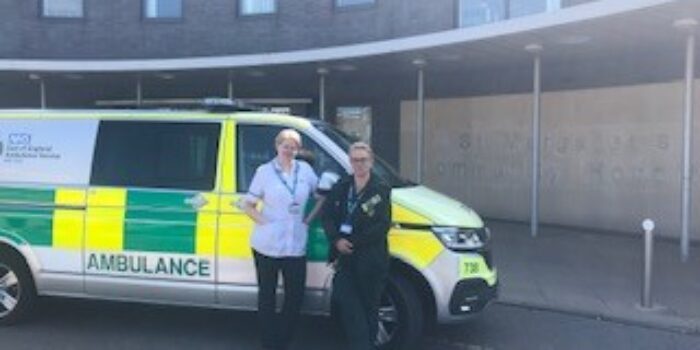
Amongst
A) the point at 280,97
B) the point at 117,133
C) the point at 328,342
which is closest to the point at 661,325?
the point at 328,342

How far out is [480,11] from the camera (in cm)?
1453

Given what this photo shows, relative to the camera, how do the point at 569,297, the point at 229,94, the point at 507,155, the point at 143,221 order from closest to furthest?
the point at 143,221, the point at 569,297, the point at 507,155, the point at 229,94

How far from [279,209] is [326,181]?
425mm

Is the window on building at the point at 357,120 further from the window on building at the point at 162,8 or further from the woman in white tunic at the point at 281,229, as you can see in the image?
the woman in white tunic at the point at 281,229

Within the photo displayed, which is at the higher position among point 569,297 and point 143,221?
point 143,221

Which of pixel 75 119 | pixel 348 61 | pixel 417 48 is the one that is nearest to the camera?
pixel 75 119

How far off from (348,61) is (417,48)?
2.04 meters

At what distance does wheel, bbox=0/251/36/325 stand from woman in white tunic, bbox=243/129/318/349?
88.3 inches

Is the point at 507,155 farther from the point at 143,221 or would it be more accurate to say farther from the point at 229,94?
the point at 143,221

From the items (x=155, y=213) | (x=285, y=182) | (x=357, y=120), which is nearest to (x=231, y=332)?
(x=155, y=213)

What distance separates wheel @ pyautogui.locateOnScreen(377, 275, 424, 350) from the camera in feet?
19.4

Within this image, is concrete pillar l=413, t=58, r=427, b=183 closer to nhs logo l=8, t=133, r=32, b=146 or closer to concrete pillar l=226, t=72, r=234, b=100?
concrete pillar l=226, t=72, r=234, b=100

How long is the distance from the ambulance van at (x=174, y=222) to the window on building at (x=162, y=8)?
38.7 ft

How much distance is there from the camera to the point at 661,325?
730cm
